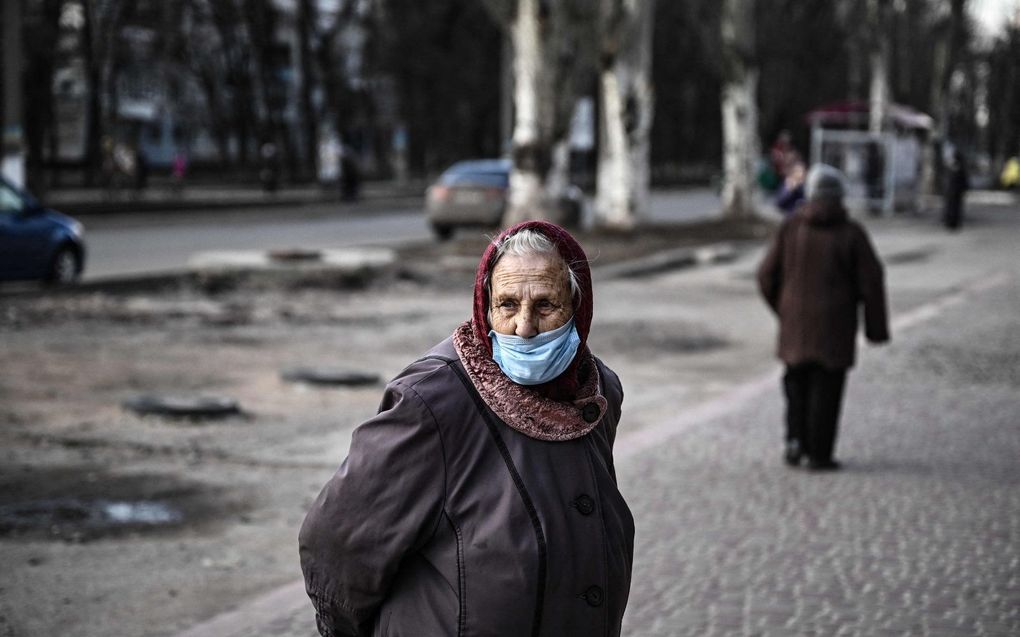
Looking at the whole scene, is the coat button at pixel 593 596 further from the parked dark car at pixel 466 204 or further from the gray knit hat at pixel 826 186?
the parked dark car at pixel 466 204

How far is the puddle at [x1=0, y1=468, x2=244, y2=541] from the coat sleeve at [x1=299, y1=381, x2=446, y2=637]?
3.95 m

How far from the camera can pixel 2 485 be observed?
7188 mm

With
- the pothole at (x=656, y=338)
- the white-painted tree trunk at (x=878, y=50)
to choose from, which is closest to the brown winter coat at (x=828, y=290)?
the pothole at (x=656, y=338)

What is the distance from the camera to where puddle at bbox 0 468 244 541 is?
6469 mm

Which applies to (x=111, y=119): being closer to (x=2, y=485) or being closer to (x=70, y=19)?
(x=70, y=19)

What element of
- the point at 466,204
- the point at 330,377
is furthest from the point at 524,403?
the point at 466,204

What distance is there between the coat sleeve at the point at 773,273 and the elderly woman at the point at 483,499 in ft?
18.0

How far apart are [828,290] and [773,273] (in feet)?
1.31

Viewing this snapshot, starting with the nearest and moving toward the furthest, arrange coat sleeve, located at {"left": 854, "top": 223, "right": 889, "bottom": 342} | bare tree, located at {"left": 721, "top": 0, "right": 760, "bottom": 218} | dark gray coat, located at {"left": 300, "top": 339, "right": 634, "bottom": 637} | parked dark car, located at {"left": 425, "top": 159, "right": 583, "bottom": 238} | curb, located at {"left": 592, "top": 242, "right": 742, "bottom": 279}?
dark gray coat, located at {"left": 300, "top": 339, "right": 634, "bottom": 637} → coat sleeve, located at {"left": 854, "top": 223, "right": 889, "bottom": 342} → curb, located at {"left": 592, "top": 242, "right": 742, "bottom": 279} → parked dark car, located at {"left": 425, "top": 159, "right": 583, "bottom": 238} → bare tree, located at {"left": 721, "top": 0, "right": 760, "bottom": 218}

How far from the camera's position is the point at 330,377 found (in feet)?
34.0

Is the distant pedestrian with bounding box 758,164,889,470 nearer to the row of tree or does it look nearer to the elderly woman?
the elderly woman

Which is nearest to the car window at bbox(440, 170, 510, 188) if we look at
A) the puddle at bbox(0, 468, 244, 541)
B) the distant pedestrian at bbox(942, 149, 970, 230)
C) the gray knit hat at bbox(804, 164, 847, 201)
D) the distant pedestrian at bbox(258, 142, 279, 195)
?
the distant pedestrian at bbox(942, 149, 970, 230)

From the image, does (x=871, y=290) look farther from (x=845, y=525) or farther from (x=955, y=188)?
(x=955, y=188)

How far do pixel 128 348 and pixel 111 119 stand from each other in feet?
104
